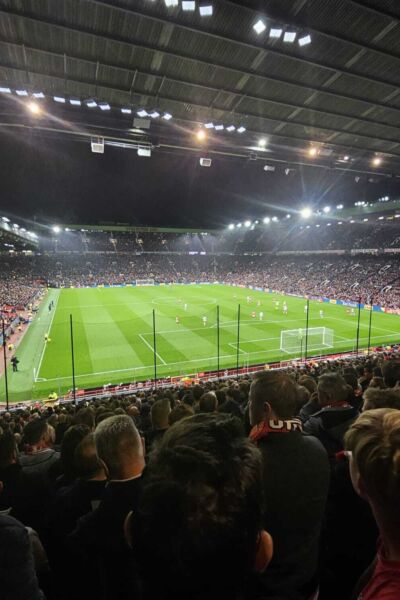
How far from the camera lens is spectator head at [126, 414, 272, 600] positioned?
1157 millimetres

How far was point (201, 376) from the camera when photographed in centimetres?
2125

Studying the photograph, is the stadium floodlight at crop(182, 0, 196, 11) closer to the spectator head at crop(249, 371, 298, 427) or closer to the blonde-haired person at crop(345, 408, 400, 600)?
the spectator head at crop(249, 371, 298, 427)

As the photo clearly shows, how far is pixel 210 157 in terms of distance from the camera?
18.0 metres

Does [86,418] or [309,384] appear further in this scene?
[309,384]

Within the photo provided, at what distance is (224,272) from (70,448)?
9403 cm

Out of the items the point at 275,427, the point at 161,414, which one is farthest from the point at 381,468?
the point at 161,414

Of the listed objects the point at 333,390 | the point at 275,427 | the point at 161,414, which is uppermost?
the point at 275,427

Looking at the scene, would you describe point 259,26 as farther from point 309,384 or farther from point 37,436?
point 37,436

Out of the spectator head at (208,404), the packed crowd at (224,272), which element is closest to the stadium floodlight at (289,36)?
the spectator head at (208,404)

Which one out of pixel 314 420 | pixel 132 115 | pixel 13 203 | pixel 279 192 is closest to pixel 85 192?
pixel 13 203

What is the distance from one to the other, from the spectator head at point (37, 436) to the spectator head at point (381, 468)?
5.26 meters

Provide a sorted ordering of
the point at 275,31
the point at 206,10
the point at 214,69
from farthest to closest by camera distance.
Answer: the point at 214,69 → the point at 275,31 → the point at 206,10

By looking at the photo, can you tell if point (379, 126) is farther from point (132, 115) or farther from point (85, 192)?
point (85, 192)

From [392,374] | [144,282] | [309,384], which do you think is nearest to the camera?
[392,374]
